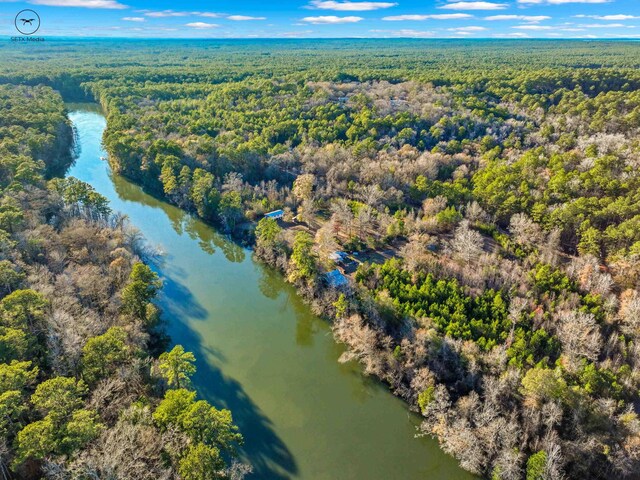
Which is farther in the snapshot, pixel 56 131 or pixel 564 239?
pixel 56 131

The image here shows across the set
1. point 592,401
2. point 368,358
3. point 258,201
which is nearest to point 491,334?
point 592,401

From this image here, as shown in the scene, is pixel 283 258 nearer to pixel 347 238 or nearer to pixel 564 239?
pixel 347 238

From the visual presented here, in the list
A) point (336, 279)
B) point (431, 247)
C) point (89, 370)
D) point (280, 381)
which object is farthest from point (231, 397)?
point (431, 247)

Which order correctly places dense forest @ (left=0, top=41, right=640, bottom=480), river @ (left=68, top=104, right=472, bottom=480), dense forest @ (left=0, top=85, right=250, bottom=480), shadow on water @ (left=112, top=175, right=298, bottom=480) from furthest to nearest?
river @ (left=68, top=104, right=472, bottom=480) → shadow on water @ (left=112, top=175, right=298, bottom=480) → dense forest @ (left=0, top=41, right=640, bottom=480) → dense forest @ (left=0, top=85, right=250, bottom=480)

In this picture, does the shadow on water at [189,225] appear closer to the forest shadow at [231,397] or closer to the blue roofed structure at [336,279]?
the forest shadow at [231,397]

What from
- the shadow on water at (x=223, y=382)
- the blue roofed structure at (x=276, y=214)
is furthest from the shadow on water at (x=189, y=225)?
the blue roofed structure at (x=276, y=214)

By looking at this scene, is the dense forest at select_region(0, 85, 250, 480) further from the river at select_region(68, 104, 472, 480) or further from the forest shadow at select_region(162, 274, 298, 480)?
the river at select_region(68, 104, 472, 480)

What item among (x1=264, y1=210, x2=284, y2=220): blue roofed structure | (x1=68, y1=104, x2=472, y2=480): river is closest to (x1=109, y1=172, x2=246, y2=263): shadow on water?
(x1=68, y1=104, x2=472, y2=480): river
